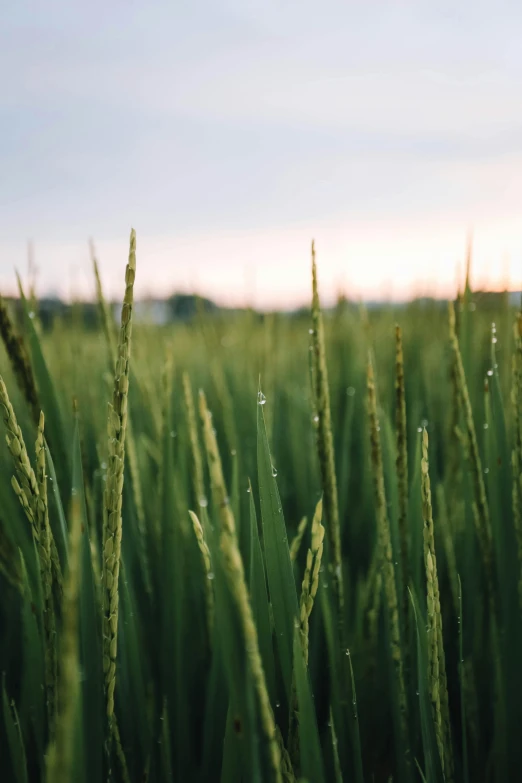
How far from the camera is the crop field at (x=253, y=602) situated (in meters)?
0.35

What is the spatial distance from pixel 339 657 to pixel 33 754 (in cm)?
32

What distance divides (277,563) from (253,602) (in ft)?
0.11

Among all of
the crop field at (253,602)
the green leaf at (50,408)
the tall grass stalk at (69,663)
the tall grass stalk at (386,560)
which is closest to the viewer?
the tall grass stalk at (69,663)

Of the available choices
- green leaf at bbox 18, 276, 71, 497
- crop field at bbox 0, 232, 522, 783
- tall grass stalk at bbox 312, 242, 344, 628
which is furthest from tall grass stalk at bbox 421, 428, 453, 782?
green leaf at bbox 18, 276, 71, 497

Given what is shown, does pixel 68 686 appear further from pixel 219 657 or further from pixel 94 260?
pixel 94 260

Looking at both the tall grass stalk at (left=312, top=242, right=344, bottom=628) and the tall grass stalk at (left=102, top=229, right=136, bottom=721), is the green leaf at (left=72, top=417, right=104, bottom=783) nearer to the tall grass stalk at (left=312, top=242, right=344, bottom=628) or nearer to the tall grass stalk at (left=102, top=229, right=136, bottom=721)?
the tall grass stalk at (left=102, top=229, right=136, bottom=721)

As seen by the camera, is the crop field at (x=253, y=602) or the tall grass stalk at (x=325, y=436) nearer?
the crop field at (x=253, y=602)

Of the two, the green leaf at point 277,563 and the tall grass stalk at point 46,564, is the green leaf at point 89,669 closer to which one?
the tall grass stalk at point 46,564

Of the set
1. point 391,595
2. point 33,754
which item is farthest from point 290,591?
point 33,754

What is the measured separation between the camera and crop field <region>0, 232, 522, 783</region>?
354 mm

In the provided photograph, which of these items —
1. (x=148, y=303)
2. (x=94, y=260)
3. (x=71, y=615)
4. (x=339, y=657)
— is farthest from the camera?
(x=148, y=303)

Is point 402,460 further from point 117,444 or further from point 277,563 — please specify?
point 117,444

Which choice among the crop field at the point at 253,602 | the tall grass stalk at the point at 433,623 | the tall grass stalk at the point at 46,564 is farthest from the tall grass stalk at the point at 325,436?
the tall grass stalk at the point at 46,564

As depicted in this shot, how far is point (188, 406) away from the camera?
23.7 inches
